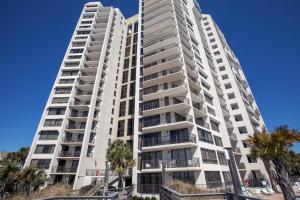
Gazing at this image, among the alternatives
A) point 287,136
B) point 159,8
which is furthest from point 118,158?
point 159,8

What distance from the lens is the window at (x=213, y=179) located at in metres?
24.8

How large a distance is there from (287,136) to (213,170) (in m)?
14.6

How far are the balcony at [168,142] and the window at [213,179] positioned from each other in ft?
16.1

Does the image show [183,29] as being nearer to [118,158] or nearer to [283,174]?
[118,158]

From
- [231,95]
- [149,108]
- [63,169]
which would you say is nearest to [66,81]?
[63,169]

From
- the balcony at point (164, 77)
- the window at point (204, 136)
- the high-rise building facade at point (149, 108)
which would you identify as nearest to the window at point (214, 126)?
the high-rise building facade at point (149, 108)

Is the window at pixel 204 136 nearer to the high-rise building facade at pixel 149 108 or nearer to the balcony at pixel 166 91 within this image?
the high-rise building facade at pixel 149 108

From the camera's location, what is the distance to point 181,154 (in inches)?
1063

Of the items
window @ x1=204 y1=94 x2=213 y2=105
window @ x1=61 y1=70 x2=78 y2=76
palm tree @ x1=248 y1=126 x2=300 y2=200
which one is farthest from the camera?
window @ x1=61 y1=70 x2=78 y2=76

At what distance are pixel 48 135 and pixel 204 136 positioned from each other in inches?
1323

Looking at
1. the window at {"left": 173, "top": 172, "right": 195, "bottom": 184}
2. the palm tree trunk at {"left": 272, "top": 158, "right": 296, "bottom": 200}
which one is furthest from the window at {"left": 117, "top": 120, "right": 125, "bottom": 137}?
the palm tree trunk at {"left": 272, "top": 158, "right": 296, "bottom": 200}

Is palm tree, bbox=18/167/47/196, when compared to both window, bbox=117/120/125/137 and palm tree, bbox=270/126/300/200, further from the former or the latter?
palm tree, bbox=270/126/300/200

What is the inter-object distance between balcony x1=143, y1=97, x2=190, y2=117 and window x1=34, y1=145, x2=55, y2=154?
2171 cm

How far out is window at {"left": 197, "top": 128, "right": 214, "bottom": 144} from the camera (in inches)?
1138
